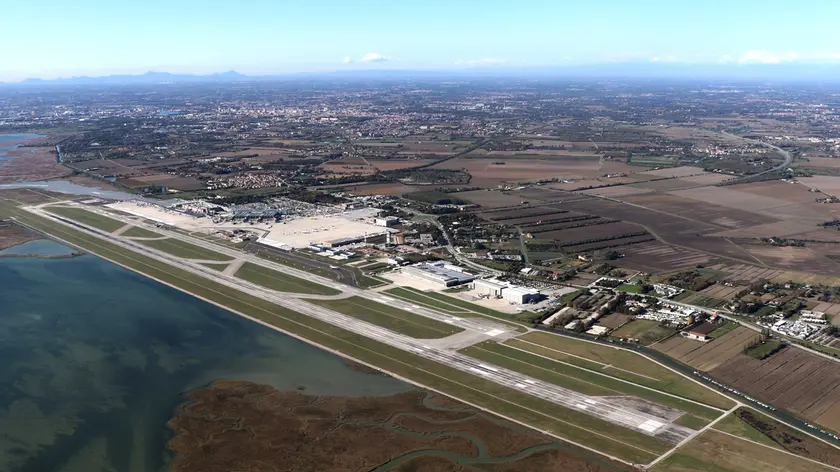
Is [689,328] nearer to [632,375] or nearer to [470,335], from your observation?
[632,375]

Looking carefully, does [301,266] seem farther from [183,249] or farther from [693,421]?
[693,421]

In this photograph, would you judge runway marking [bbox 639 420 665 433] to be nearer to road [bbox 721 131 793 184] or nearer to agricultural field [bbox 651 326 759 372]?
agricultural field [bbox 651 326 759 372]

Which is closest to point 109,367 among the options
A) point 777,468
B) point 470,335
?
point 470,335

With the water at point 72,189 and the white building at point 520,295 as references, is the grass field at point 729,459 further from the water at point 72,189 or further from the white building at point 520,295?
the water at point 72,189

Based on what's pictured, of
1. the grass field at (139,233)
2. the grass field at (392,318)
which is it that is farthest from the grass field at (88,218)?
the grass field at (392,318)

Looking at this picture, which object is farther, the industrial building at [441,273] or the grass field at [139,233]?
the grass field at [139,233]
